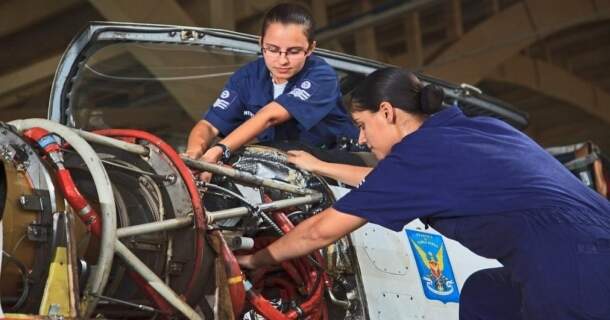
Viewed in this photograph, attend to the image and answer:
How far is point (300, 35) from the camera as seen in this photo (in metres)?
3.84

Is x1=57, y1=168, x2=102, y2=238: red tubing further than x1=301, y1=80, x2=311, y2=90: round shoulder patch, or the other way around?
x1=301, y1=80, x2=311, y2=90: round shoulder patch

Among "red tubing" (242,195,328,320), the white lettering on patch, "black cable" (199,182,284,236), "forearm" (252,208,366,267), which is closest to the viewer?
"forearm" (252,208,366,267)

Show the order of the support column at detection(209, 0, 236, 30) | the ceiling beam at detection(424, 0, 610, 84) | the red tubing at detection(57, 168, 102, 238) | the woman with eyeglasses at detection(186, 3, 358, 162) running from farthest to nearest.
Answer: the ceiling beam at detection(424, 0, 610, 84) → the support column at detection(209, 0, 236, 30) → the woman with eyeglasses at detection(186, 3, 358, 162) → the red tubing at detection(57, 168, 102, 238)

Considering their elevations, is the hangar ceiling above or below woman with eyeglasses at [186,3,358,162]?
above

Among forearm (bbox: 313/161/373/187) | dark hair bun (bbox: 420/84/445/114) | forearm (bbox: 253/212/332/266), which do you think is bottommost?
forearm (bbox: 253/212/332/266)

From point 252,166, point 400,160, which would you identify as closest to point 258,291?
point 252,166

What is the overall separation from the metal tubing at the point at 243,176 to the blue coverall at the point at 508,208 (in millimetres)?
534

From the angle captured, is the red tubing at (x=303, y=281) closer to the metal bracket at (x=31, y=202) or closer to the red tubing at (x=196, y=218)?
the red tubing at (x=196, y=218)


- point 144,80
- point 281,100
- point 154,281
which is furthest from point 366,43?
point 154,281

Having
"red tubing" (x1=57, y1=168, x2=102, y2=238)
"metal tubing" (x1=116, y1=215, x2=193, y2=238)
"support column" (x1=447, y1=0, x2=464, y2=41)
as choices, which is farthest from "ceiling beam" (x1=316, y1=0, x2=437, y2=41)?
"red tubing" (x1=57, y1=168, x2=102, y2=238)

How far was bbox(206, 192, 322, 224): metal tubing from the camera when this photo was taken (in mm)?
3200

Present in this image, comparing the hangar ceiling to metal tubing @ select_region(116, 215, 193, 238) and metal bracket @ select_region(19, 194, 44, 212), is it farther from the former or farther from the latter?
metal bracket @ select_region(19, 194, 44, 212)

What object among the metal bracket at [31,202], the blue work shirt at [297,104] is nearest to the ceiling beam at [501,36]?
the blue work shirt at [297,104]

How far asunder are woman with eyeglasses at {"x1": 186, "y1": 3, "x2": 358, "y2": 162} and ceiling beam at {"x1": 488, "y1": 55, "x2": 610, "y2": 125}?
9.22 m
